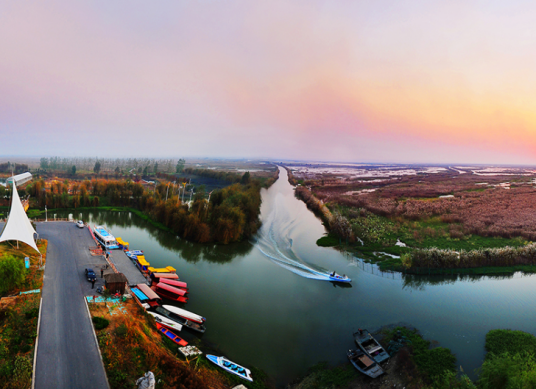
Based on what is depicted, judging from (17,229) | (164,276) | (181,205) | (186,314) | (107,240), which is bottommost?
(186,314)

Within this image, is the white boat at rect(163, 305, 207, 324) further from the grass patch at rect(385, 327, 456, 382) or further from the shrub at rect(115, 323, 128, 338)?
the grass patch at rect(385, 327, 456, 382)

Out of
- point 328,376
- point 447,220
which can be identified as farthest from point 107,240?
point 447,220

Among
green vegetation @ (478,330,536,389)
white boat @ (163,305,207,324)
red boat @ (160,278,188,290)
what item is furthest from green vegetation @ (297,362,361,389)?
red boat @ (160,278,188,290)

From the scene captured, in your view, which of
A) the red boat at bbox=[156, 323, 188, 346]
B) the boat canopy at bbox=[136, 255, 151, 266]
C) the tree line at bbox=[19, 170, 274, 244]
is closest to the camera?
the red boat at bbox=[156, 323, 188, 346]

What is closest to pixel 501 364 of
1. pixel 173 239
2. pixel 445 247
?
pixel 445 247

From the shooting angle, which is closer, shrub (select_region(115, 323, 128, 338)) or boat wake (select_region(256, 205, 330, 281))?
shrub (select_region(115, 323, 128, 338))

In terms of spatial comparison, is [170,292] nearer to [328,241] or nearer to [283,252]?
[283,252]
